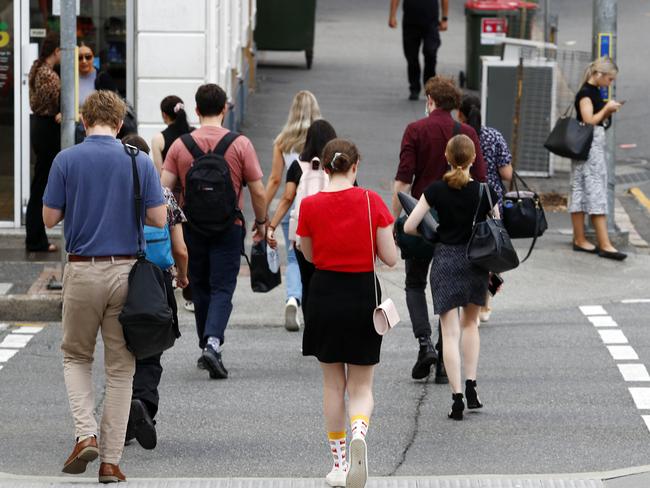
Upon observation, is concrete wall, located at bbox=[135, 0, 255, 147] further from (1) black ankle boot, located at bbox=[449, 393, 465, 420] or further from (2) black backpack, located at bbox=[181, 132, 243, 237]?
(1) black ankle boot, located at bbox=[449, 393, 465, 420]

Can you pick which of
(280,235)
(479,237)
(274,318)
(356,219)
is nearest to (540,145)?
(280,235)

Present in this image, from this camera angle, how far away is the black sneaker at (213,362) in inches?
352

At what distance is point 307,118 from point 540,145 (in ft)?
25.6

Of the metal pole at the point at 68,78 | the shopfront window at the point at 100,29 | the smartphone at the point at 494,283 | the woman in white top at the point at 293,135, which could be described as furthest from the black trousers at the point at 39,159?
the smartphone at the point at 494,283

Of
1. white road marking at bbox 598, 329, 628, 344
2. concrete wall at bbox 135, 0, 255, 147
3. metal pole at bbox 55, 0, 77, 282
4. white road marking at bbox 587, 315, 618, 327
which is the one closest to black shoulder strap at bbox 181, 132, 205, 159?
metal pole at bbox 55, 0, 77, 282

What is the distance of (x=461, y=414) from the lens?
8.08 metres

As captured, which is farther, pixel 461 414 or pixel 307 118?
pixel 307 118

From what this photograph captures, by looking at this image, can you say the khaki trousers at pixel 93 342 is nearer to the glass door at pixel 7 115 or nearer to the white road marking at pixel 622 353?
the white road marking at pixel 622 353

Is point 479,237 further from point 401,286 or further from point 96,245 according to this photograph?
point 401,286

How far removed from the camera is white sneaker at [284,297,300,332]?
34.4 feet

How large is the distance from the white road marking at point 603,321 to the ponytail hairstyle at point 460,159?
313cm

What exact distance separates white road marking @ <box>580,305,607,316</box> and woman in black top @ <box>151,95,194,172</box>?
349 cm

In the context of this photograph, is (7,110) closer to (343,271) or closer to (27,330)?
(27,330)

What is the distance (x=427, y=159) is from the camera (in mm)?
9109
